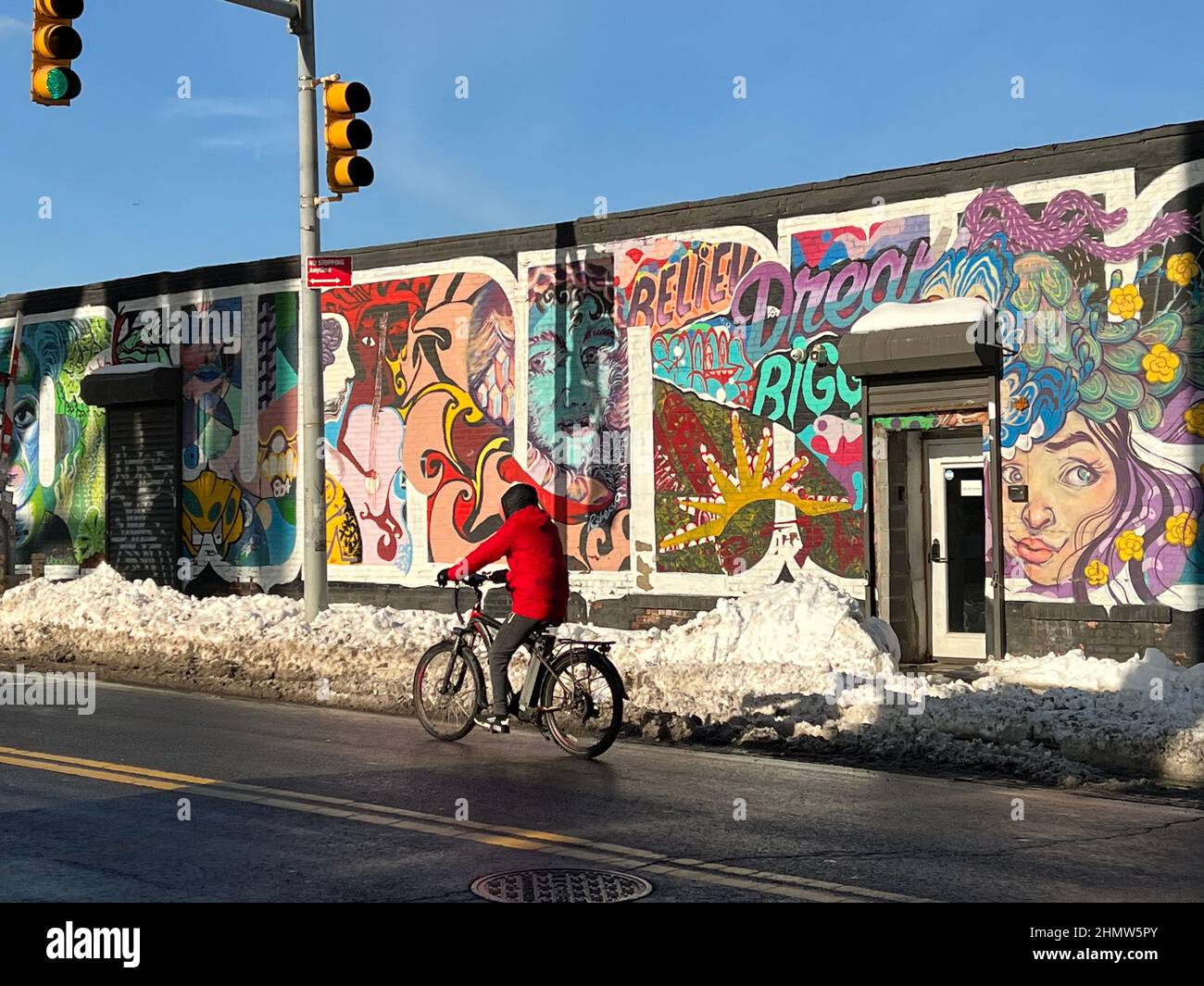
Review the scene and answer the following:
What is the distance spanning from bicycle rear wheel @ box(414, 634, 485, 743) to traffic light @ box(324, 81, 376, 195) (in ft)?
19.0

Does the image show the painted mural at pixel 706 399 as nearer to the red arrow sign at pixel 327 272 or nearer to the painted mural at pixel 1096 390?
the painted mural at pixel 1096 390

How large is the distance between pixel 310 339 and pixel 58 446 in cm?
1164

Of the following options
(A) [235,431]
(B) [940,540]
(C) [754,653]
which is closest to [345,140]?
(C) [754,653]

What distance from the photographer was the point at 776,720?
12547mm

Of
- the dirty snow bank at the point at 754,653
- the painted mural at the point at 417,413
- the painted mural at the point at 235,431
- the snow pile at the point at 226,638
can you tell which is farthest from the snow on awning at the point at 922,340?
the painted mural at the point at 235,431

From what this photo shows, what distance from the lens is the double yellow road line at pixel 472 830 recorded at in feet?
23.2

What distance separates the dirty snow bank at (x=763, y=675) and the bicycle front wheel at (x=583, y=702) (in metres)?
1.39

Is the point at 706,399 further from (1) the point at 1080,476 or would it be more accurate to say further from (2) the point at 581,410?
(1) the point at 1080,476

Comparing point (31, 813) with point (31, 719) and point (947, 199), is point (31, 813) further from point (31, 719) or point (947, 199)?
point (947, 199)

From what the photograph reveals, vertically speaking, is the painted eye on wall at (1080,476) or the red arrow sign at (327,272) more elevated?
the red arrow sign at (327,272)

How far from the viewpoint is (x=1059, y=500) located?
16391 millimetres

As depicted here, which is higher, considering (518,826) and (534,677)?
(534,677)
